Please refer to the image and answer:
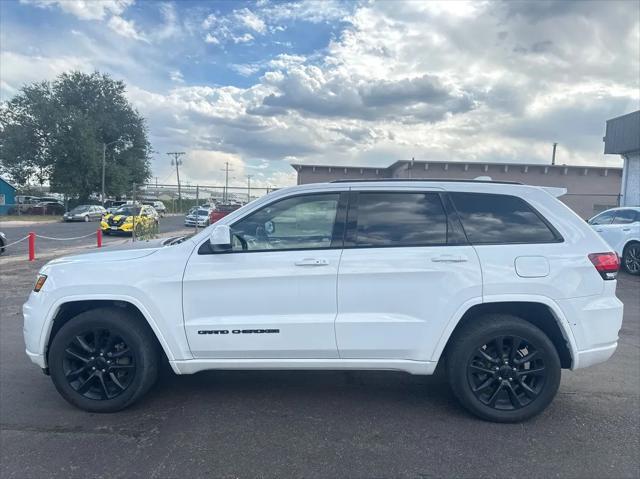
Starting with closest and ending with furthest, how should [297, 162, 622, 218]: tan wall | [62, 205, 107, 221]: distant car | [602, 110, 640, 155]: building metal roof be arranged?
[602, 110, 640, 155]: building metal roof, [297, 162, 622, 218]: tan wall, [62, 205, 107, 221]: distant car

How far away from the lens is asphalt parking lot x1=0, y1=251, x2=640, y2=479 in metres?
2.94

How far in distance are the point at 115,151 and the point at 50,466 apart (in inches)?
2002

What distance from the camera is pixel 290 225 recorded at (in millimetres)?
3656

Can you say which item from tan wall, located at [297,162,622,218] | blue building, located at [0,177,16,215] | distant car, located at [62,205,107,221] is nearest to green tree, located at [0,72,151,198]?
blue building, located at [0,177,16,215]

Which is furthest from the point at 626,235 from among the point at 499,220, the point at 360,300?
the point at 360,300

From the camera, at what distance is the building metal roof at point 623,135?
16.8 m

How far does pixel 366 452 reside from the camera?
10.2 feet

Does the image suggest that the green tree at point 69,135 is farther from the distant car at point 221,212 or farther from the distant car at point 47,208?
the distant car at point 221,212

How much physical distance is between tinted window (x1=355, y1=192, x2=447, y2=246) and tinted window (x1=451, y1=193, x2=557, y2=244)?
19cm

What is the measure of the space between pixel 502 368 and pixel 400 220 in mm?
1362

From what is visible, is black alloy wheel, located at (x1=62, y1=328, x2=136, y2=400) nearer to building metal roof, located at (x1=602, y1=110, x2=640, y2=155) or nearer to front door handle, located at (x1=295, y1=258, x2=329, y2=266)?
front door handle, located at (x1=295, y1=258, x2=329, y2=266)

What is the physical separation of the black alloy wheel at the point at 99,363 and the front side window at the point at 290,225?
125cm

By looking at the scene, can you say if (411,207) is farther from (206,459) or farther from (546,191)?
(206,459)

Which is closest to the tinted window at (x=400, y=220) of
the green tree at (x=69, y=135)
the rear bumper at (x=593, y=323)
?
the rear bumper at (x=593, y=323)
